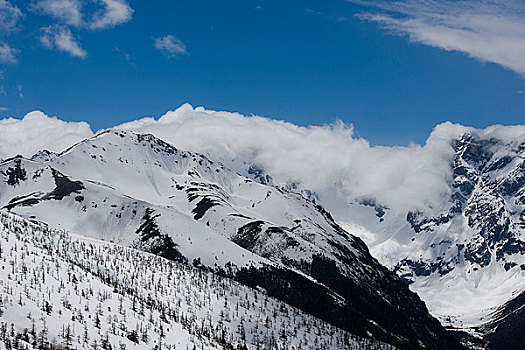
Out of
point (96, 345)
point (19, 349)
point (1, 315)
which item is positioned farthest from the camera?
point (96, 345)

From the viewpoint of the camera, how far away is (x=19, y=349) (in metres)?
136

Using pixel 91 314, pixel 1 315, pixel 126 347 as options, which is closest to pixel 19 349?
pixel 1 315

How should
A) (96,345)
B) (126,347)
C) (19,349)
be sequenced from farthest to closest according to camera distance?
(126,347) < (96,345) < (19,349)

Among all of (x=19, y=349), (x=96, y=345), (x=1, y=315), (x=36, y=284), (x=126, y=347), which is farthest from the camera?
(x=36, y=284)

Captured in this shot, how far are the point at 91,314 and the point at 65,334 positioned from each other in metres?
37.7

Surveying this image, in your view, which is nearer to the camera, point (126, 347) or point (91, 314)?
point (126, 347)

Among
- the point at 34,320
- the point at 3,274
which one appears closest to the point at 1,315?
the point at 34,320

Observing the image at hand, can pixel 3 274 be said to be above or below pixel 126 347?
above

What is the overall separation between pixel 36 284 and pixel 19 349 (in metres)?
64.7

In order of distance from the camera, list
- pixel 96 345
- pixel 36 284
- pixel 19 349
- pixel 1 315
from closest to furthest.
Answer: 1. pixel 19 349
2. pixel 1 315
3. pixel 96 345
4. pixel 36 284

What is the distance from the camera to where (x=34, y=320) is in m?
158

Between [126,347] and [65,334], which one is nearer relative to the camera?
[65,334]

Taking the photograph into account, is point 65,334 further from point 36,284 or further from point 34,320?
point 36,284

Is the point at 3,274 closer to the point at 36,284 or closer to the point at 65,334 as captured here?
the point at 36,284
